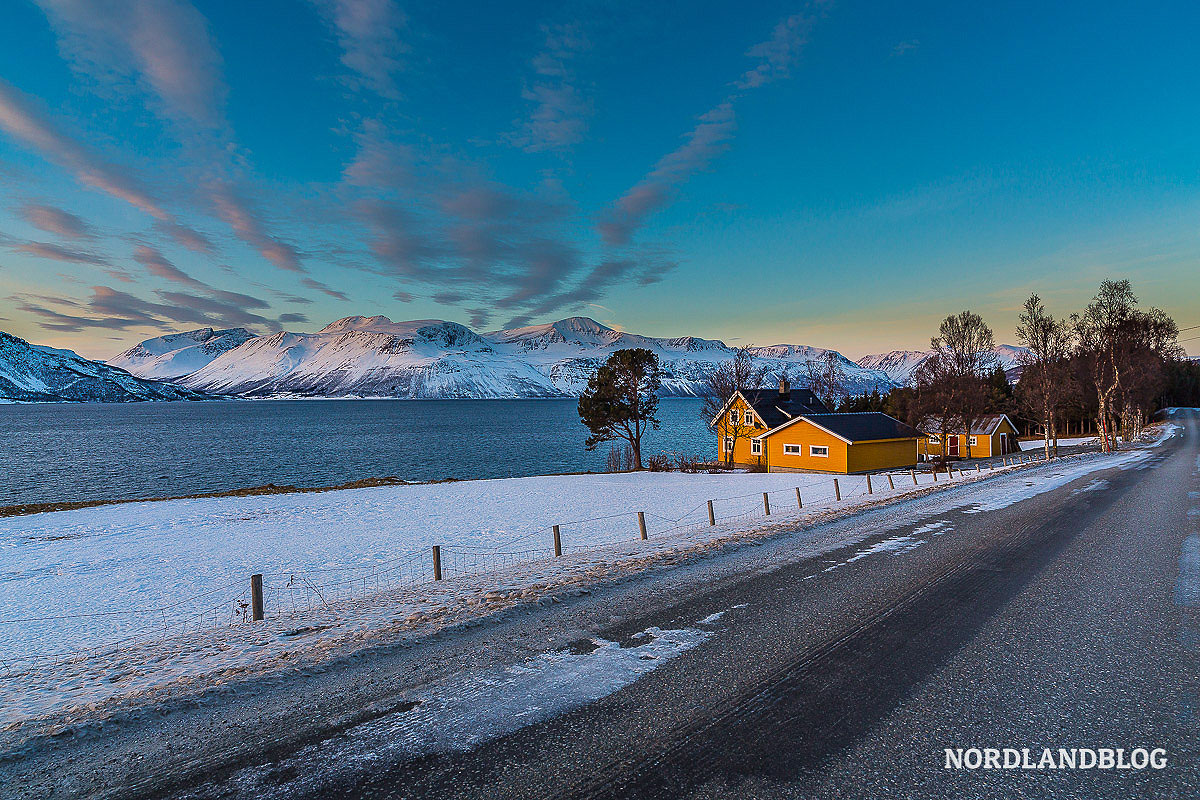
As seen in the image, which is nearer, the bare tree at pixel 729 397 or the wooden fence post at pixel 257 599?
the wooden fence post at pixel 257 599

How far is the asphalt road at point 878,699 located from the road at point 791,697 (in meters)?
0.03

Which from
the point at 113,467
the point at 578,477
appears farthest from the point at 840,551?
the point at 113,467

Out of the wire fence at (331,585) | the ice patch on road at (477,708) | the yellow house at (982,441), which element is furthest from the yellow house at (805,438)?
the ice patch on road at (477,708)

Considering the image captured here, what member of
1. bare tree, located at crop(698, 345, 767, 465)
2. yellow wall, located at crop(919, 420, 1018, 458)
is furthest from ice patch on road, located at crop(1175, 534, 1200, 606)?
yellow wall, located at crop(919, 420, 1018, 458)

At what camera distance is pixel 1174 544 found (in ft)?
43.9

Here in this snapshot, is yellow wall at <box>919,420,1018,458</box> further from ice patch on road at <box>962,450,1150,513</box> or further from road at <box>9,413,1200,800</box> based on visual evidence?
road at <box>9,413,1200,800</box>

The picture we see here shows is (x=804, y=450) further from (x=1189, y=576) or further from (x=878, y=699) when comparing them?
(x=878, y=699)

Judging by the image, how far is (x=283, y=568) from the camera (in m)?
17.2

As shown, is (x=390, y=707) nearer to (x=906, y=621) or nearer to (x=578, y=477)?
(x=906, y=621)

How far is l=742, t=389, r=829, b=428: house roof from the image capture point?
52.8 m

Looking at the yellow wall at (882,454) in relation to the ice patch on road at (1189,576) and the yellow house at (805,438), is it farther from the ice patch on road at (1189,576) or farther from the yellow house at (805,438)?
the ice patch on road at (1189,576)

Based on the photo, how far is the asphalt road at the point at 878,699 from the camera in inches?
185

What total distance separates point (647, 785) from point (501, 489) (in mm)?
33463

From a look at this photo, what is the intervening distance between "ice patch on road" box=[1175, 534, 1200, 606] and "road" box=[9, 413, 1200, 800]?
0.07m
